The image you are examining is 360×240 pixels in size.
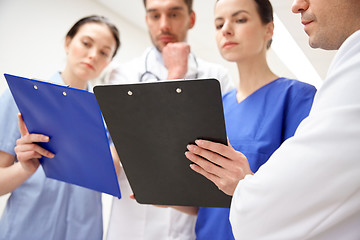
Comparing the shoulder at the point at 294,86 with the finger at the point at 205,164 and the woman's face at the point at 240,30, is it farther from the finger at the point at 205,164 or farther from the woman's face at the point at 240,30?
the finger at the point at 205,164

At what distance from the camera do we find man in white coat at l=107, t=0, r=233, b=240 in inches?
47.4

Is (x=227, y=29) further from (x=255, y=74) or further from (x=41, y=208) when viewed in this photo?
(x=41, y=208)

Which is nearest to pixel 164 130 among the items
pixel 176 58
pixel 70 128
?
pixel 70 128

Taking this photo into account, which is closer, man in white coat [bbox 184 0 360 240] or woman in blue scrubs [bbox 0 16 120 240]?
man in white coat [bbox 184 0 360 240]

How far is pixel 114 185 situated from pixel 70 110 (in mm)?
254

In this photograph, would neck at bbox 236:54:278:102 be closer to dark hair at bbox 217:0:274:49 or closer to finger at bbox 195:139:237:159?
dark hair at bbox 217:0:274:49

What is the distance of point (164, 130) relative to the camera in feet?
2.26

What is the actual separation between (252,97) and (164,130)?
44cm

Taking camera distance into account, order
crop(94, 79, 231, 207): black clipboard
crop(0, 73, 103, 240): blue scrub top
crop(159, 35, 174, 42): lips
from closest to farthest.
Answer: crop(94, 79, 231, 207): black clipboard
crop(0, 73, 103, 240): blue scrub top
crop(159, 35, 174, 42): lips

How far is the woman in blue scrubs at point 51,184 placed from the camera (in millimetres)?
1055

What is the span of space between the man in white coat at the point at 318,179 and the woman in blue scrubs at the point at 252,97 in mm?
352

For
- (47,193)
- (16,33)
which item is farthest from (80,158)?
(16,33)

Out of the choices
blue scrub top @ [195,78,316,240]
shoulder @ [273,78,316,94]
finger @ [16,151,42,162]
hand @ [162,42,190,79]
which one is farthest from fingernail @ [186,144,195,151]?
hand @ [162,42,190,79]

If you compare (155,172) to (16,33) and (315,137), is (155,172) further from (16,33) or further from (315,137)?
(16,33)
